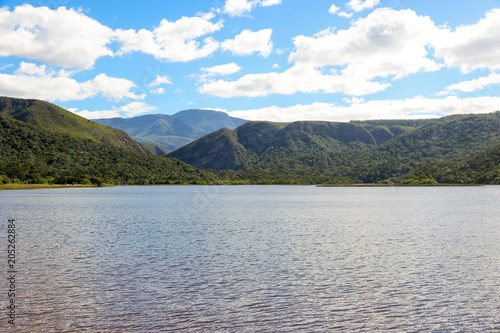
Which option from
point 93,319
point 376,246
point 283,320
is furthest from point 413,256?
point 93,319

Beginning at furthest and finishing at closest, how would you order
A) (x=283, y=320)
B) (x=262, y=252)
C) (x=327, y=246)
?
(x=327, y=246), (x=262, y=252), (x=283, y=320)

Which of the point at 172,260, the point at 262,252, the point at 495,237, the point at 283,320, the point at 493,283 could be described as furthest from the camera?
the point at 495,237

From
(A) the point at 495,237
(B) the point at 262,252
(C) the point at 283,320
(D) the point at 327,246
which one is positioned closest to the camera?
(C) the point at 283,320

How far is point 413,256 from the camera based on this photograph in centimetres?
4175

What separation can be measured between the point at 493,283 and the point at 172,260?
91.5 ft

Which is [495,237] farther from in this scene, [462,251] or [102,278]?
[102,278]

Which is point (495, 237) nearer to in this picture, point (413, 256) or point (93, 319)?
point (413, 256)

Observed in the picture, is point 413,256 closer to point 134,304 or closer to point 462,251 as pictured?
point 462,251

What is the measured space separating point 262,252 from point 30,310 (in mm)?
24952

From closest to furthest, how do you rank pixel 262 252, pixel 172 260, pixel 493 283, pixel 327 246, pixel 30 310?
pixel 30 310 < pixel 493 283 < pixel 172 260 < pixel 262 252 < pixel 327 246

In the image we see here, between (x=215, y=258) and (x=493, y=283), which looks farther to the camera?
(x=215, y=258)

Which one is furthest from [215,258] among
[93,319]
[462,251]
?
[462,251]

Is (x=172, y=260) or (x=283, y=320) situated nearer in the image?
(x=283, y=320)

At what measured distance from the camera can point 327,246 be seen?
48500 mm
